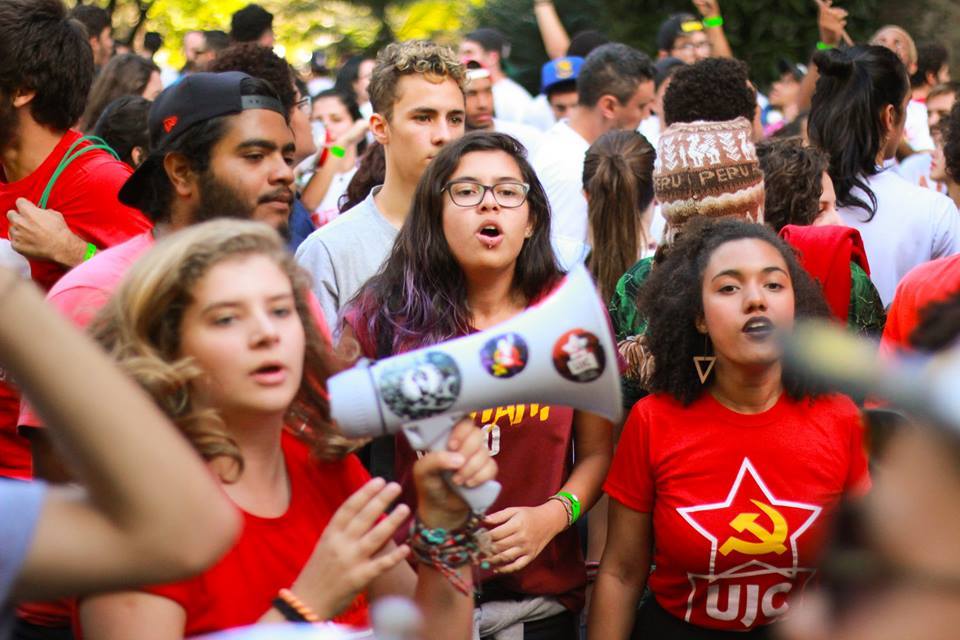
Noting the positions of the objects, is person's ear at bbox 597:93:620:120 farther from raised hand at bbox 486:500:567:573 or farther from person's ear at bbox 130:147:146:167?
raised hand at bbox 486:500:567:573

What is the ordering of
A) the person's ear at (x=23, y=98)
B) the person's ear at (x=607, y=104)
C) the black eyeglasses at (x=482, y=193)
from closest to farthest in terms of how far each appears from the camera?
the black eyeglasses at (x=482, y=193)
the person's ear at (x=23, y=98)
the person's ear at (x=607, y=104)

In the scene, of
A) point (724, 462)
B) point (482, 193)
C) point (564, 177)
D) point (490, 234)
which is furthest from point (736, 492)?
point (564, 177)

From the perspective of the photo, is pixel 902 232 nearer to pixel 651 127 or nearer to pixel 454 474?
pixel 454 474

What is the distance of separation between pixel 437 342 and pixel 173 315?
115 centimetres

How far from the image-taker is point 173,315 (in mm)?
2703

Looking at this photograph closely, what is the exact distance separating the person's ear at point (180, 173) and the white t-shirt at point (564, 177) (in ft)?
8.40

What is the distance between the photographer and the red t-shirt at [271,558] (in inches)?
99.6

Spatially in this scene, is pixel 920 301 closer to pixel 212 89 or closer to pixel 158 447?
pixel 212 89

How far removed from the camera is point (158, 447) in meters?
1.53

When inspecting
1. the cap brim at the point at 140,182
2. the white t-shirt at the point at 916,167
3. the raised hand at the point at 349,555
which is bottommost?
the white t-shirt at the point at 916,167

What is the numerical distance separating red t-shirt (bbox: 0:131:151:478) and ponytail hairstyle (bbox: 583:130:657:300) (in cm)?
186

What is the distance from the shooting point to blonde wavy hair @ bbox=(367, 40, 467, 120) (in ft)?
17.3

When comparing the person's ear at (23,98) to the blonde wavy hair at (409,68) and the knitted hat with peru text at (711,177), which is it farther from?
the knitted hat with peru text at (711,177)

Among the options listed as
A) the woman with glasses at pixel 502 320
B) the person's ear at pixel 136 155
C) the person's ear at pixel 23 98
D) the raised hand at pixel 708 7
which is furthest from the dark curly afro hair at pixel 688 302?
the raised hand at pixel 708 7
